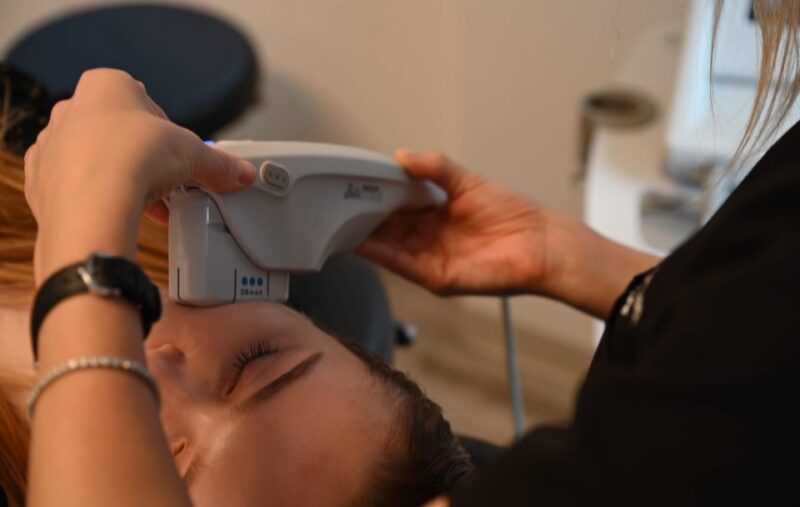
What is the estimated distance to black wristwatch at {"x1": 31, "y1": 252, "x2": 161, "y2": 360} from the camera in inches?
16.0

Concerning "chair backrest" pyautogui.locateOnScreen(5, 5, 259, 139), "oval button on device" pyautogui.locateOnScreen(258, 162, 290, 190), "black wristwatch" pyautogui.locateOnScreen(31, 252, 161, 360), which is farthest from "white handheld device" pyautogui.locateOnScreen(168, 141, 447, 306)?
"chair backrest" pyautogui.locateOnScreen(5, 5, 259, 139)

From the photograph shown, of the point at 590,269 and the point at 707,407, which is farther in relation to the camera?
the point at 590,269

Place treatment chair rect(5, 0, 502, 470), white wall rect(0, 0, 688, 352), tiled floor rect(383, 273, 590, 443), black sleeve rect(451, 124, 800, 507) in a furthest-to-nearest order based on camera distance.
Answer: tiled floor rect(383, 273, 590, 443), white wall rect(0, 0, 688, 352), treatment chair rect(5, 0, 502, 470), black sleeve rect(451, 124, 800, 507)

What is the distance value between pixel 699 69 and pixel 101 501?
851 mm

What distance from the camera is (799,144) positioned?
0.49 metres

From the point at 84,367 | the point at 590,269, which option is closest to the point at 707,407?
the point at 84,367

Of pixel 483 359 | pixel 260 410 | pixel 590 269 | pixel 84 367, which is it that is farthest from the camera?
pixel 483 359

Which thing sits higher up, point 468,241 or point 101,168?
point 101,168

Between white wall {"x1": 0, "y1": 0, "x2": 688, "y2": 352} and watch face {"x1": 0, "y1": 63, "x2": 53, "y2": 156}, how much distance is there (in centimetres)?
48

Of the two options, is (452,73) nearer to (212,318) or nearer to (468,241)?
(468,241)

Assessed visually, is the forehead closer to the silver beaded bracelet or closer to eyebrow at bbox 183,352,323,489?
eyebrow at bbox 183,352,323,489

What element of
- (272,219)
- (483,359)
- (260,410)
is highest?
(272,219)

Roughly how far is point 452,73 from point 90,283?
1178mm

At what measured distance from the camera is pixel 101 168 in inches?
17.3
